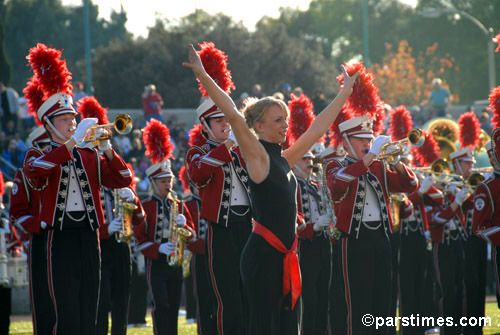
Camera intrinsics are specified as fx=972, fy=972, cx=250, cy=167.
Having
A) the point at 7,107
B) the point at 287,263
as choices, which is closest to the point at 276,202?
the point at 287,263

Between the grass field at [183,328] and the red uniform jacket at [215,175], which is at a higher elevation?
the red uniform jacket at [215,175]

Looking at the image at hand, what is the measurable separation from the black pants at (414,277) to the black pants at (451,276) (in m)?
0.16

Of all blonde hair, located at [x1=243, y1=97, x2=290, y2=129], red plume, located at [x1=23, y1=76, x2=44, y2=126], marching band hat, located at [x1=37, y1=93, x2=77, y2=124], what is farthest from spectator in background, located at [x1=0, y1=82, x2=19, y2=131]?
blonde hair, located at [x1=243, y1=97, x2=290, y2=129]

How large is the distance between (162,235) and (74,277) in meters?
3.14

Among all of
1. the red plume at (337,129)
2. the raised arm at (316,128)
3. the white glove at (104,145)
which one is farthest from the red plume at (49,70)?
the red plume at (337,129)

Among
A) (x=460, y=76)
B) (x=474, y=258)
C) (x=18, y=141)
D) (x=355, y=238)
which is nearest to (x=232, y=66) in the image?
(x=18, y=141)

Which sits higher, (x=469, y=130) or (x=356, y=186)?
(x=469, y=130)

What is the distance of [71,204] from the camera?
7727 mm

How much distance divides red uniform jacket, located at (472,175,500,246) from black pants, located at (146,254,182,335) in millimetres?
3238

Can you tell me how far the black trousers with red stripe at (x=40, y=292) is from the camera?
7605mm

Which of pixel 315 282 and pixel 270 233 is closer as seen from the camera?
pixel 270 233

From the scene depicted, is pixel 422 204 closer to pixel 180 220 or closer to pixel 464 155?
pixel 464 155

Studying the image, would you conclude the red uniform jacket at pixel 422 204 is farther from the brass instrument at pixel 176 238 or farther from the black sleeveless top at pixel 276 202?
the black sleeveless top at pixel 276 202

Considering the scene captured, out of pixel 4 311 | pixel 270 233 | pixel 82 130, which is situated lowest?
pixel 4 311
